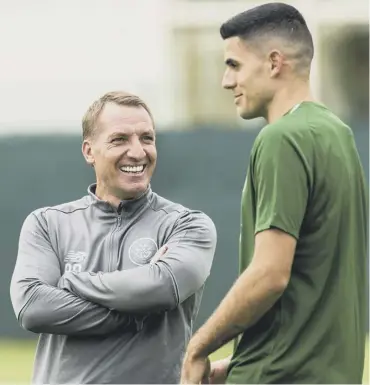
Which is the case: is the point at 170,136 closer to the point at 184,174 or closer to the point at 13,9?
the point at 184,174

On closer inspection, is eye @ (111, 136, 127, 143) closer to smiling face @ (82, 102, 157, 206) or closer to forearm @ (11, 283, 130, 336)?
smiling face @ (82, 102, 157, 206)

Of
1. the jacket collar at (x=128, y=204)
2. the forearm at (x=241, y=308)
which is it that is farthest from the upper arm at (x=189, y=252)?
the forearm at (x=241, y=308)

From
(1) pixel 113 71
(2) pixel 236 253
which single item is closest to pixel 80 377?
(2) pixel 236 253

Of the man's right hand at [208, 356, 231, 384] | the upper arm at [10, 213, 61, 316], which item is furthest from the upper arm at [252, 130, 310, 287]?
the upper arm at [10, 213, 61, 316]

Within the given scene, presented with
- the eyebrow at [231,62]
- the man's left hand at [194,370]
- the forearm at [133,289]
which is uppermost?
the eyebrow at [231,62]

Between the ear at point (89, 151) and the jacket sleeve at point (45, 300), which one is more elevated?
the ear at point (89, 151)

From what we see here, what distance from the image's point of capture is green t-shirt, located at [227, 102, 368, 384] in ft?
13.2

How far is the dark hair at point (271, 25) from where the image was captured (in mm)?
4270

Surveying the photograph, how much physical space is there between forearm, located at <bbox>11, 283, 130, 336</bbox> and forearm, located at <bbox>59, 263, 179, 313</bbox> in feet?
0.12

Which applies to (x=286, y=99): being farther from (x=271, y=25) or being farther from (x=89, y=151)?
(x=89, y=151)

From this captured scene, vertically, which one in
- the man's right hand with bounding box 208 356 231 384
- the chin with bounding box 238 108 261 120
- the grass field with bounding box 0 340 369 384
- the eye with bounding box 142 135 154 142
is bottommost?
the grass field with bounding box 0 340 369 384

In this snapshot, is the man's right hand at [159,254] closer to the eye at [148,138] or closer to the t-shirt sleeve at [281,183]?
the eye at [148,138]

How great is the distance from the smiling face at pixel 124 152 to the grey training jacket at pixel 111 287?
0.21ft

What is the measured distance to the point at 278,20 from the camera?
429 centimetres
